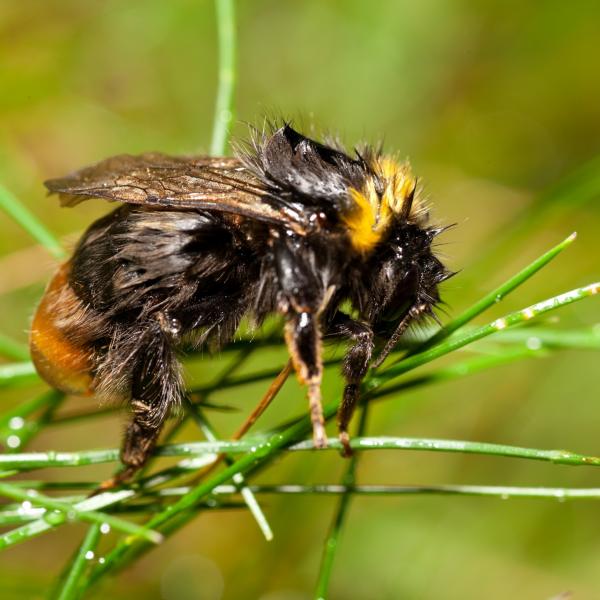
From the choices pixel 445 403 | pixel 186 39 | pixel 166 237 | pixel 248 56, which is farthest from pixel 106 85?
pixel 166 237

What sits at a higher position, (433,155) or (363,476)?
(433,155)

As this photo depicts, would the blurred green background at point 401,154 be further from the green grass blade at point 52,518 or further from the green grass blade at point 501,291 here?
the green grass blade at point 52,518

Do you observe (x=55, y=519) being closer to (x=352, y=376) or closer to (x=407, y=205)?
(x=352, y=376)

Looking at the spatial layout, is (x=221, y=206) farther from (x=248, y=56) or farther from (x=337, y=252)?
(x=248, y=56)

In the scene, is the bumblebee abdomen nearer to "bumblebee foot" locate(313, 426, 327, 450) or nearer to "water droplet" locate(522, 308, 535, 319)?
"bumblebee foot" locate(313, 426, 327, 450)

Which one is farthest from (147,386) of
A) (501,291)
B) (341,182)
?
(501,291)
